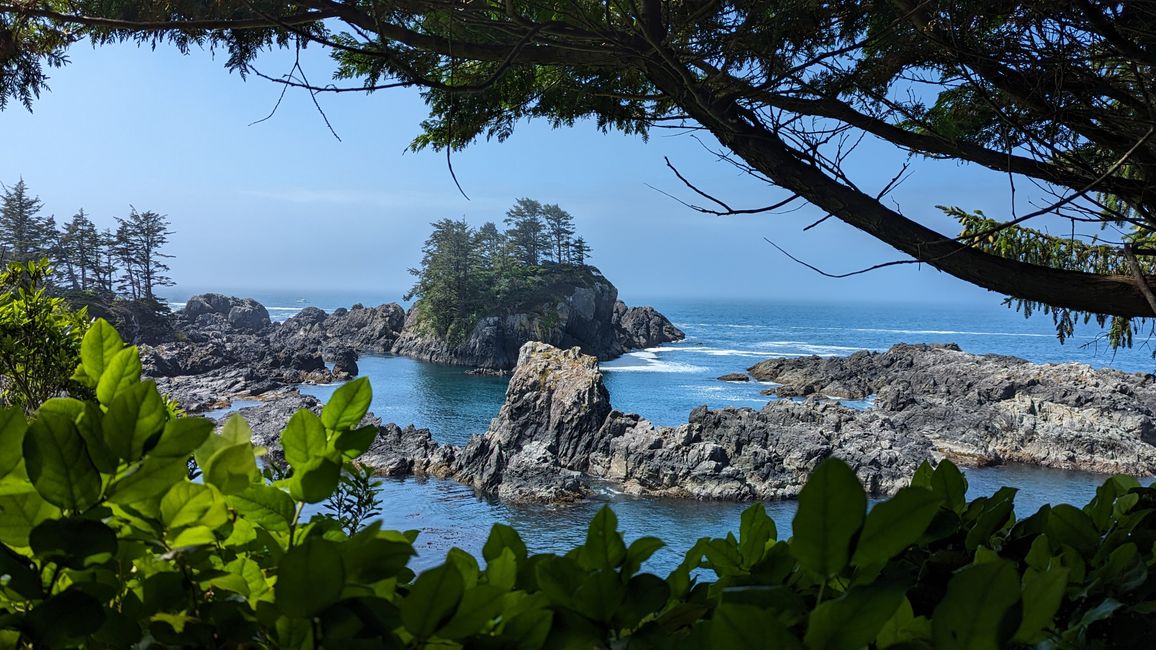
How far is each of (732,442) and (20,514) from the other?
15.3 meters

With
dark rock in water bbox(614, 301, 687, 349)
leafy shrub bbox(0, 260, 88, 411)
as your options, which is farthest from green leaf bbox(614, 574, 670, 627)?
dark rock in water bbox(614, 301, 687, 349)

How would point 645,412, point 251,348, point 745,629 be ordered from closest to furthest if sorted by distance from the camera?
point 745,629 < point 645,412 < point 251,348

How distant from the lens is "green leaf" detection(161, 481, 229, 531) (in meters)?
0.37

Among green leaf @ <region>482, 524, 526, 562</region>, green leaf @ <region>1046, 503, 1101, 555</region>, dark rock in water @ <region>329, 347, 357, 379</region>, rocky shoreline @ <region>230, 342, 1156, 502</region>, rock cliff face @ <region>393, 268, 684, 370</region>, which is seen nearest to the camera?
green leaf @ <region>482, 524, 526, 562</region>

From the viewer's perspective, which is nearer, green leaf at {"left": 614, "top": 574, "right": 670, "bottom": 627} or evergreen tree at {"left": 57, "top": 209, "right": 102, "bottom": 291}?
green leaf at {"left": 614, "top": 574, "right": 670, "bottom": 627}

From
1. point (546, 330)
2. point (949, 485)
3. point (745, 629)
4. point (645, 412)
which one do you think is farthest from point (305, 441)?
point (546, 330)

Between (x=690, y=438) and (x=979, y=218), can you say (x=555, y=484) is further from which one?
(x=979, y=218)

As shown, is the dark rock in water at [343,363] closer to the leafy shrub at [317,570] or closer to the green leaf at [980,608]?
the leafy shrub at [317,570]

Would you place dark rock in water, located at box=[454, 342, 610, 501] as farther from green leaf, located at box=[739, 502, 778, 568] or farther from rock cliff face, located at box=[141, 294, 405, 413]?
green leaf, located at box=[739, 502, 778, 568]

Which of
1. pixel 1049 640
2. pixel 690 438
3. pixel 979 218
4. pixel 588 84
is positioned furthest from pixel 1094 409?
pixel 1049 640

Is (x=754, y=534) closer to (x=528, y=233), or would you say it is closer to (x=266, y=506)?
(x=266, y=506)

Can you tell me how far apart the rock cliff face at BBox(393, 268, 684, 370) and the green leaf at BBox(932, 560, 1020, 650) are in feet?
102

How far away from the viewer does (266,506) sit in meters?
0.44

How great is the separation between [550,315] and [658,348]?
9473 mm
